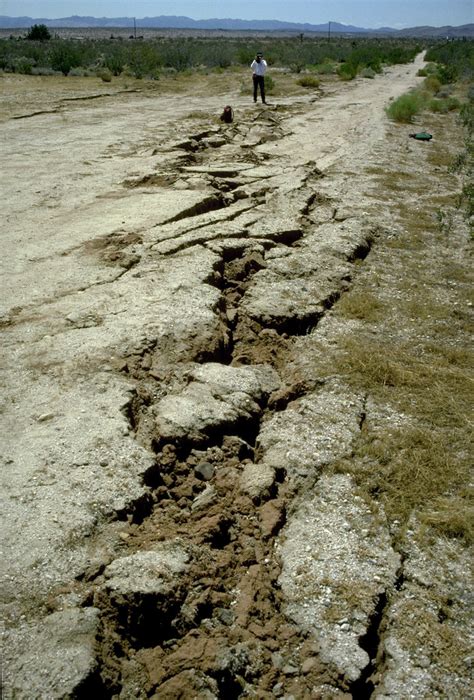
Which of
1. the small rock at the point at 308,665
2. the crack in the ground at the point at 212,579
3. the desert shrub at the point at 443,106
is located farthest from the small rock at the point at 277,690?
the desert shrub at the point at 443,106

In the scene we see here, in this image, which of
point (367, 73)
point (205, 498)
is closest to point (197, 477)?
point (205, 498)

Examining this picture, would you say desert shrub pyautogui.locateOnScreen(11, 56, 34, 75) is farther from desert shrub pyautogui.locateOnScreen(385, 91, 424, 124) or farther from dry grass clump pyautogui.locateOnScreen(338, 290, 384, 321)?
dry grass clump pyautogui.locateOnScreen(338, 290, 384, 321)

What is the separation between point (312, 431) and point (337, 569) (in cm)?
108

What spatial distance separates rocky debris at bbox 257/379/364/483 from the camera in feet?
11.6

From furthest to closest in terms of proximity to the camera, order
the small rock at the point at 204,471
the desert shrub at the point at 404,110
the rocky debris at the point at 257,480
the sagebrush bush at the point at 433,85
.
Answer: the sagebrush bush at the point at 433,85
the desert shrub at the point at 404,110
the small rock at the point at 204,471
the rocky debris at the point at 257,480

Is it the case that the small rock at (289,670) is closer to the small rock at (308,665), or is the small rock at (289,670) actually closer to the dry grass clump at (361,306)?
the small rock at (308,665)

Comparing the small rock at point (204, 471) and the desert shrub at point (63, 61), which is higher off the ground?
the desert shrub at point (63, 61)

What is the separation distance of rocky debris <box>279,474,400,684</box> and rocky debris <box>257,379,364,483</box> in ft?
0.66

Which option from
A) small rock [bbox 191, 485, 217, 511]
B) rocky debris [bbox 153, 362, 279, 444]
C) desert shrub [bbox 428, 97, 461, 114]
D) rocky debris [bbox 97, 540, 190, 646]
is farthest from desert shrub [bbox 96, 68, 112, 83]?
rocky debris [bbox 97, 540, 190, 646]

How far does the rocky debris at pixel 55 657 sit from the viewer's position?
219cm

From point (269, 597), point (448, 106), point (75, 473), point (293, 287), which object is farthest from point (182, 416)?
point (448, 106)

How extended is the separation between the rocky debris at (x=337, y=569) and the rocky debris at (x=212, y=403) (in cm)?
75

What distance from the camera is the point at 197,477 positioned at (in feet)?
Result: 11.2

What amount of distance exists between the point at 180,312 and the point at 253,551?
233 cm
